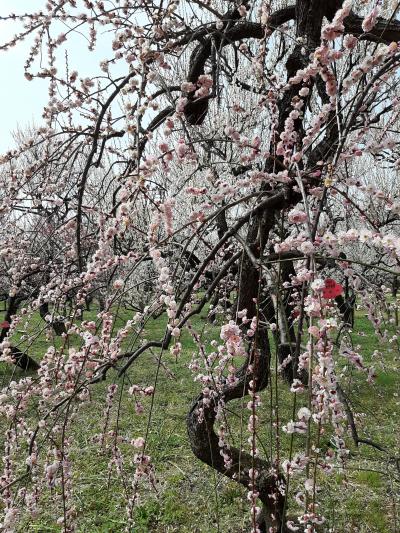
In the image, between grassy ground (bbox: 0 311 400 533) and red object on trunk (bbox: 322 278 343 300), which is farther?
grassy ground (bbox: 0 311 400 533)

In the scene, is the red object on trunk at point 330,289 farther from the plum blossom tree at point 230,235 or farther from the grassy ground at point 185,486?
the grassy ground at point 185,486

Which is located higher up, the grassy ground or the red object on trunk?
the red object on trunk

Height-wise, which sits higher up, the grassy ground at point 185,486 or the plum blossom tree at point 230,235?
the plum blossom tree at point 230,235

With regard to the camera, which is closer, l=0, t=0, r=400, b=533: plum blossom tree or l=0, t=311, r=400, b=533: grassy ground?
l=0, t=0, r=400, b=533: plum blossom tree

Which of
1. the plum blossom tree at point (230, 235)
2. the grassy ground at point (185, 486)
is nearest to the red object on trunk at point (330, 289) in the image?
→ the plum blossom tree at point (230, 235)

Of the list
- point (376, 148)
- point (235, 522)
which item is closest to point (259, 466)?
point (235, 522)

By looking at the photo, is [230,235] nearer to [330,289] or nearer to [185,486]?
[330,289]

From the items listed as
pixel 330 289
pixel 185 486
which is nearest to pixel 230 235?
pixel 330 289

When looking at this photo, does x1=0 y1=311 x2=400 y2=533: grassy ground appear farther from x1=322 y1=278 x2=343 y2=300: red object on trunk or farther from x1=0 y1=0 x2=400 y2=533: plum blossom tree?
x1=322 y1=278 x2=343 y2=300: red object on trunk

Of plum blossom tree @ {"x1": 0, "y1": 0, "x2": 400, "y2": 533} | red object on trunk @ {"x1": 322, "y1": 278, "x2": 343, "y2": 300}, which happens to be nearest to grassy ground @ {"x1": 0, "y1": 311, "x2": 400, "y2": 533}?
plum blossom tree @ {"x1": 0, "y1": 0, "x2": 400, "y2": 533}

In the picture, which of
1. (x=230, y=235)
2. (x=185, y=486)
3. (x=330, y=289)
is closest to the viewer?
(x=330, y=289)

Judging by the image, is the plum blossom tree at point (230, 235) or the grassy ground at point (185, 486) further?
the grassy ground at point (185, 486)

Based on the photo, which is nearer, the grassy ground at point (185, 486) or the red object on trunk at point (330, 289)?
the red object on trunk at point (330, 289)

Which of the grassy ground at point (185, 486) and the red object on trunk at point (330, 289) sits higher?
the red object on trunk at point (330, 289)
